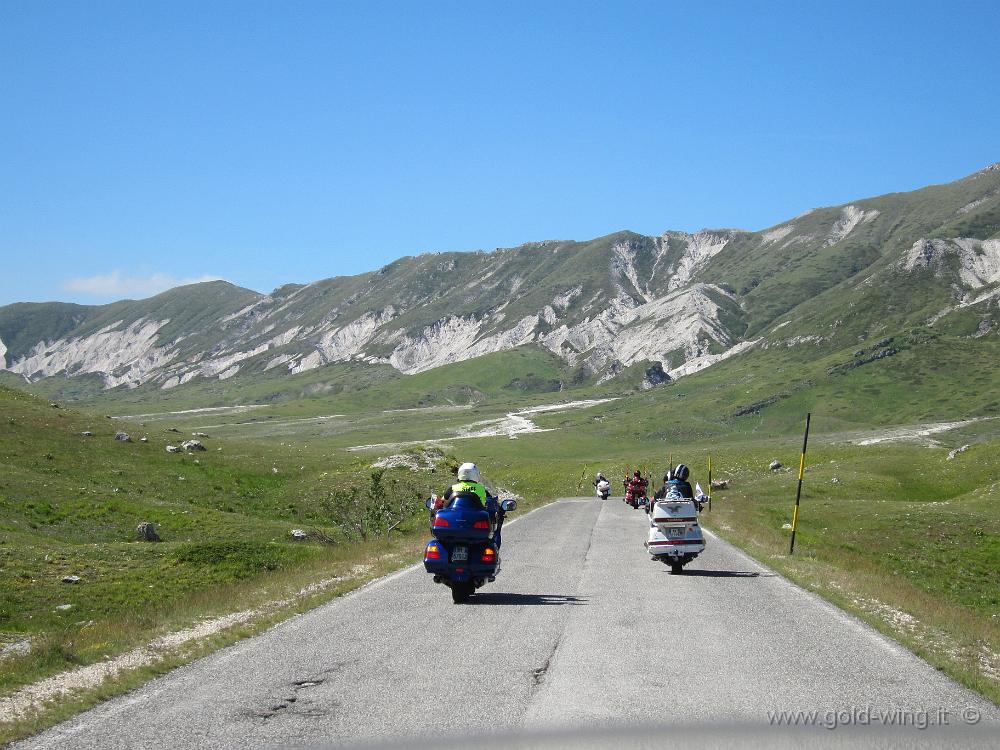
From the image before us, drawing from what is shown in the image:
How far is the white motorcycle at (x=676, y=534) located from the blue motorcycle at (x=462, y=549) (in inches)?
226

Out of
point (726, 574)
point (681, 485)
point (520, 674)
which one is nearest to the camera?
point (520, 674)

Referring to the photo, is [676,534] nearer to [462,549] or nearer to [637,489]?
[462,549]

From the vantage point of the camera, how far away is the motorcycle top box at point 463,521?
16.3m

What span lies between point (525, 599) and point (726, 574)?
6638 millimetres

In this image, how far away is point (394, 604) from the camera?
51.0 feet

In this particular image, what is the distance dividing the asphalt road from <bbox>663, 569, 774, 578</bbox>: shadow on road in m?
3.25

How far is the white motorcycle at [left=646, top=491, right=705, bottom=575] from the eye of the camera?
20.5 m

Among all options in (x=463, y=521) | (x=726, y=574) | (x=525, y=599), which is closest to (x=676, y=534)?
(x=726, y=574)

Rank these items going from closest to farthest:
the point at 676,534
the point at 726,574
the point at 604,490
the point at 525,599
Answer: the point at 525,599 → the point at 726,574 → the point at 676,534 → the point at 604,490

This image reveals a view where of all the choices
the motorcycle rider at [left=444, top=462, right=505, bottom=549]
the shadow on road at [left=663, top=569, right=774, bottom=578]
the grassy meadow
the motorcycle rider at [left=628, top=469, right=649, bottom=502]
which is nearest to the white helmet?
the motorcycle rider at [left=444, top=462, right=505, bottom=549]

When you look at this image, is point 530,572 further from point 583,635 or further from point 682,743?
point 682,743

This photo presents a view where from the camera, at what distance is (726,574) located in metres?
20.4

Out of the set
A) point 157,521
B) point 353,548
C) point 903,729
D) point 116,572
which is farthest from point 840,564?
point 157,521

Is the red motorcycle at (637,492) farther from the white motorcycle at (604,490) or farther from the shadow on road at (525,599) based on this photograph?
the shadow on road at (525,599)
